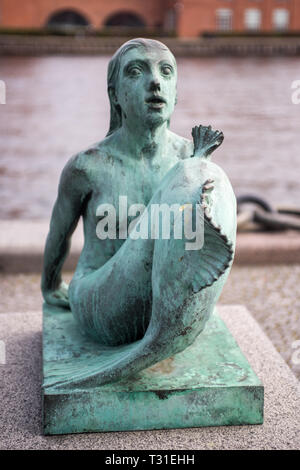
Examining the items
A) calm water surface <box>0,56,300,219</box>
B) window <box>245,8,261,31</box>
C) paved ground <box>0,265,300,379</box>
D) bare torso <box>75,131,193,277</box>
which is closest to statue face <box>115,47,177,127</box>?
bare torso <box>75,131,193,277</box>

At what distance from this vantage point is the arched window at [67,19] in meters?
47.0

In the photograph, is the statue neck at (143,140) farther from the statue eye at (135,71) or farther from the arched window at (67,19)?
the arched window at (67,19)

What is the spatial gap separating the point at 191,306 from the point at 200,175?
0.42 meters

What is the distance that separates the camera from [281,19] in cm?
4112

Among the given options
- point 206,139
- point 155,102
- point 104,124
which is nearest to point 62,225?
point 155,102

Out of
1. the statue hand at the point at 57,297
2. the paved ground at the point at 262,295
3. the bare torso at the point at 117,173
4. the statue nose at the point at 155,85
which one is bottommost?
the paved ground at the point at 262,295

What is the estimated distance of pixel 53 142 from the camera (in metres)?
11.6

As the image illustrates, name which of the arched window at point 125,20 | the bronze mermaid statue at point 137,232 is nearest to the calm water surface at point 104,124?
the bronze mermaid statue at point 137,232

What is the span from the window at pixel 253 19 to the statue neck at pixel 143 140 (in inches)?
1592

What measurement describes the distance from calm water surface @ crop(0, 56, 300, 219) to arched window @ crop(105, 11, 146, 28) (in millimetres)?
23725

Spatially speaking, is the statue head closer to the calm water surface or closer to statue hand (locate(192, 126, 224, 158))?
statue hand (locate(192, 126, 224, 158))

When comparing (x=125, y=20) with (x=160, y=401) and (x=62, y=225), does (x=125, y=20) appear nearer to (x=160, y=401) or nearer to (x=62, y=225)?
(x=62, y=225)

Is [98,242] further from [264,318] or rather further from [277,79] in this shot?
[277,79]

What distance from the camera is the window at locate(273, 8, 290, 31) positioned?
1607 inches
